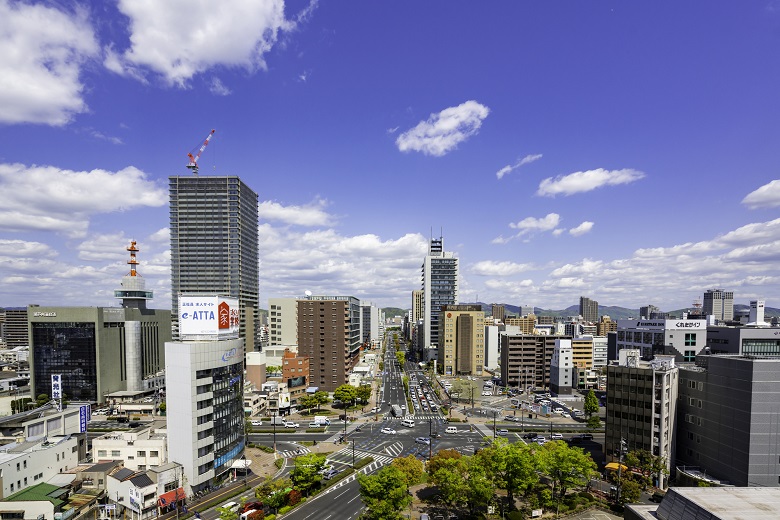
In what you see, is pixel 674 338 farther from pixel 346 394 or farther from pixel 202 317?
pixel 202 317

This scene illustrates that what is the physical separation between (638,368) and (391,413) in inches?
2809

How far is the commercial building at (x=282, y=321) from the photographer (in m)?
180

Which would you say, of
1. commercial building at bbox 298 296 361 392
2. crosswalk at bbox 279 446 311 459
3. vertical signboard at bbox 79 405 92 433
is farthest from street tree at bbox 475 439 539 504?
commercial building at bbox 298 296 361 392

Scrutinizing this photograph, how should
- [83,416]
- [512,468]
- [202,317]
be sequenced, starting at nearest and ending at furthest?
[512,468] < [202,317] < [83,416]

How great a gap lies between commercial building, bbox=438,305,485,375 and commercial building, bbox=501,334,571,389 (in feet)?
86.8

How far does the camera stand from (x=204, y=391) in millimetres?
61812

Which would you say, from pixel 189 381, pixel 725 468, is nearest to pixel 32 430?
pixel 189 381

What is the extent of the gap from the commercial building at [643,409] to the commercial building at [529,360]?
3263 inches

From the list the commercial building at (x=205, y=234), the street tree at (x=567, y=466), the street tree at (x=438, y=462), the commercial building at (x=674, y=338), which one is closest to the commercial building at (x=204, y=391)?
the street tree at (x=438, y=462)

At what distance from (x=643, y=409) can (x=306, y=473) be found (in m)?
60.4

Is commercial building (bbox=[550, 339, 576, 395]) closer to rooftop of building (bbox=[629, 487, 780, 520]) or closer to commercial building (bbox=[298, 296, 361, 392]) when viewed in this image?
commercial building (bbox=[298, 296, 361, 392])

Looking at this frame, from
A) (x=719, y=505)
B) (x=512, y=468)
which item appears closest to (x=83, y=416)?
(x=512, y=468)

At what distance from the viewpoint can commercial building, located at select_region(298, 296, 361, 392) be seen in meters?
136

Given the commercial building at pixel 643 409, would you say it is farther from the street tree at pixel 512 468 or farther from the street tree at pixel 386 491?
the street tree at pixel 386 491
